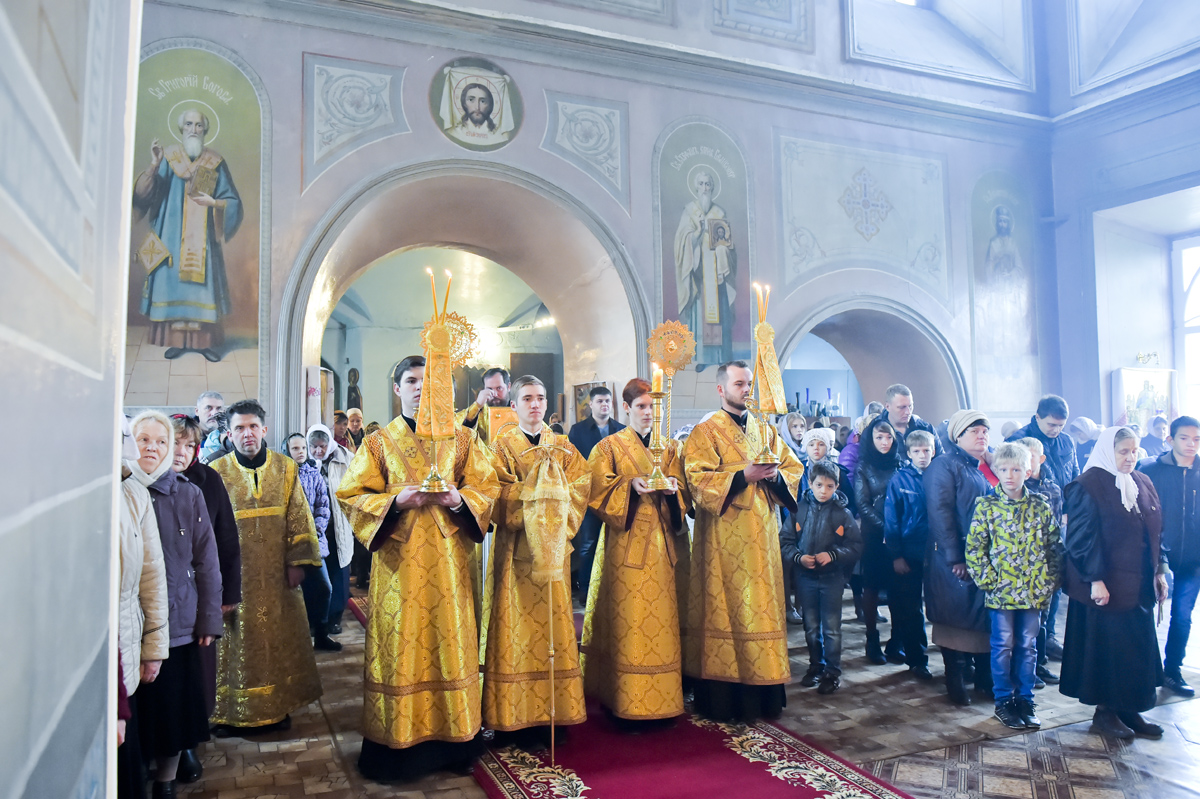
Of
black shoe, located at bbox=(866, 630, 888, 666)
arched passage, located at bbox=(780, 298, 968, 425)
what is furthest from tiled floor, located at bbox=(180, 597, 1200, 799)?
arched passage, located at bbox=(780, 298, 968, 425)

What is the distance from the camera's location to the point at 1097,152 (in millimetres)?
10336

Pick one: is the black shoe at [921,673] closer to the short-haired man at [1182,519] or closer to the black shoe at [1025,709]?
the black shoe at [1025,709]

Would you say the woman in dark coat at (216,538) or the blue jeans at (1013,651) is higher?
the woman in dark coat at (216,538)

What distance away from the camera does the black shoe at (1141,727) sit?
12.7ft

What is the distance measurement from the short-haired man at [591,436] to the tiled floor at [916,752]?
1.96 metres

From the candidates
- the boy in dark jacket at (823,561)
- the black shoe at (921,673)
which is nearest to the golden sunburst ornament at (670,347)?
the boy in dark jacket at (823,561)

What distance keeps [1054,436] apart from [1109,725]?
255 cm

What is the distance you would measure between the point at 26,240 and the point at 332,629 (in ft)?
20.8

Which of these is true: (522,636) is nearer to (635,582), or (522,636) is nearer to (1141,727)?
(635,582)

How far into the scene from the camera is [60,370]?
21.4 inches

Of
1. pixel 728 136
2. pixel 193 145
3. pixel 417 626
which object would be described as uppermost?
pixel 728 136

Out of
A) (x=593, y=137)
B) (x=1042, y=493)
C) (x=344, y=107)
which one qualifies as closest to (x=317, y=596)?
(x=344, y=107)

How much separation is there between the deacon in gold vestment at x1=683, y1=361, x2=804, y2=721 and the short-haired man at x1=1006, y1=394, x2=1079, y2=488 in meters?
2.57

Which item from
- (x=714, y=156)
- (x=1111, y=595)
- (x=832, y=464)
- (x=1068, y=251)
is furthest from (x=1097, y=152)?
(x=1111, y=595)
